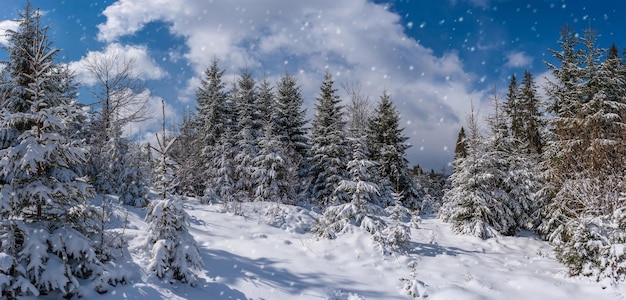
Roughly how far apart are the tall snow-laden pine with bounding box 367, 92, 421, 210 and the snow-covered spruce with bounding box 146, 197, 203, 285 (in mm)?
20213

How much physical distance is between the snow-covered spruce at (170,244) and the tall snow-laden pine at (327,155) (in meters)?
14.6

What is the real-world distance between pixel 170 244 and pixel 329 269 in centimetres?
414

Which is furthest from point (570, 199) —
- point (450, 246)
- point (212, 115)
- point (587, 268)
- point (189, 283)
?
point (212, 115)

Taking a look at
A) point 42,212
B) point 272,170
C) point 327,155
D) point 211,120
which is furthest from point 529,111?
point 42,212

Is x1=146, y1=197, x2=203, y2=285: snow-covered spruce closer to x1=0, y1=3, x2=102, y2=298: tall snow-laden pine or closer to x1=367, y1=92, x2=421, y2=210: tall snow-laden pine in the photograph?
x1=0, y1=3, x2=102, y2=298: tall snow-laden pine

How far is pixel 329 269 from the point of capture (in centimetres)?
927

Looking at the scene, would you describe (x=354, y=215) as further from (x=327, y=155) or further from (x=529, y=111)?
(x=529, y=111)

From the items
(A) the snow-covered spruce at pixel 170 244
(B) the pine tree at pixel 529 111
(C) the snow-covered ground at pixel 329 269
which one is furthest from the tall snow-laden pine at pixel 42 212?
(B) the pine tree at pixel 529 111

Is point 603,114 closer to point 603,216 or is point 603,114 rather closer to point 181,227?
point 603,216

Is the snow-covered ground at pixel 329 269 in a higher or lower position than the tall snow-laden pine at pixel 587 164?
lower

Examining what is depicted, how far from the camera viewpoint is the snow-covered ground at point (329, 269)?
7.58 metres

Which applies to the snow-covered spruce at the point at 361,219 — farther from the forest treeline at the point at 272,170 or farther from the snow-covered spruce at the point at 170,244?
the snow-covered spruce at the point at 170,244

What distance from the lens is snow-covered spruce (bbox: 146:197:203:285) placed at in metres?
7.13

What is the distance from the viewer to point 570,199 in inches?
491
